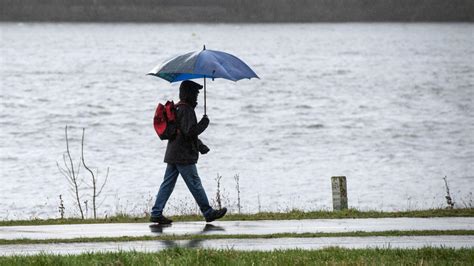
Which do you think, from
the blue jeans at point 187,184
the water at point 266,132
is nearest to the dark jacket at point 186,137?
the blue jeans at point 187,184

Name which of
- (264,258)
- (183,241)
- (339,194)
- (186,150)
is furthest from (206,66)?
(339,194)

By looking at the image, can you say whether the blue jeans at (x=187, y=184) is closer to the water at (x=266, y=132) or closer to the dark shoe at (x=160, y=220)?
the dark shoe at (x=160, y=220)

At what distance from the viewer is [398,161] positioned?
4603 cm

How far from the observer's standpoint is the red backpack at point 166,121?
16219 millimetres

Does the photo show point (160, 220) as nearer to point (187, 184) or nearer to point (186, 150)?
point (187, 184)

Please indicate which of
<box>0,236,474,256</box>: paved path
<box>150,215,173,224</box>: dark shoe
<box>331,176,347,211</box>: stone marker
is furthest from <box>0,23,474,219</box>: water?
<box>0,236,474,256</box>: paved path

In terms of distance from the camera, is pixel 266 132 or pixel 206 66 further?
pixel 266 132

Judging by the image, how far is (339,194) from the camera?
19875mm

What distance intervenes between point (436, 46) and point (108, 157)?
138433mm

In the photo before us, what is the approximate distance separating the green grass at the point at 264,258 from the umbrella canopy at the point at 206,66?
323cm

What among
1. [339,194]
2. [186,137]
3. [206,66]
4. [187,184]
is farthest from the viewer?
[339,194]

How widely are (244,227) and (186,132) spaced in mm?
1708

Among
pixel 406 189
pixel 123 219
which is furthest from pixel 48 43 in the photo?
pixel 123 219

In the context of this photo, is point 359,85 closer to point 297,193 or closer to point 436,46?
point 297,193
